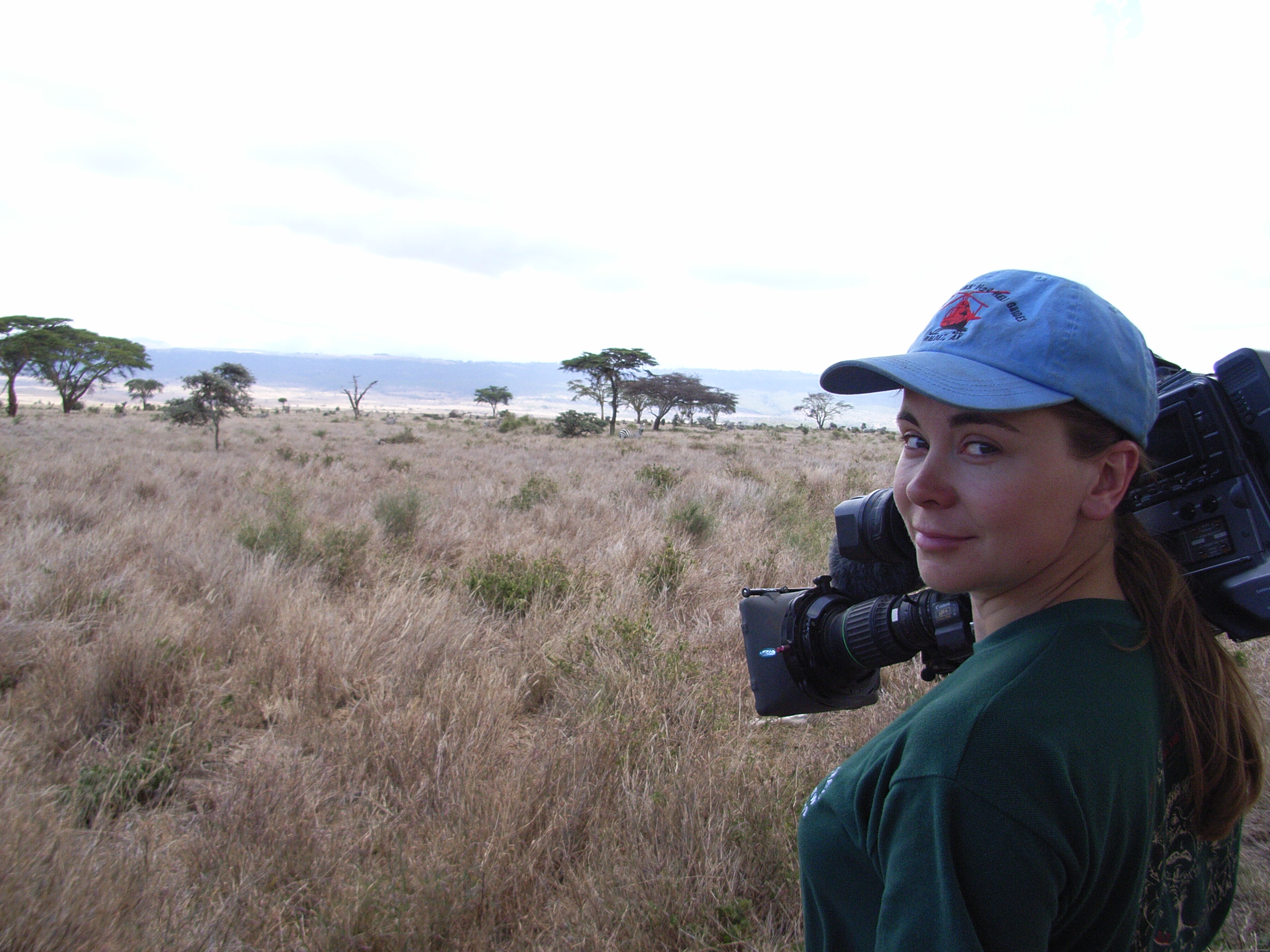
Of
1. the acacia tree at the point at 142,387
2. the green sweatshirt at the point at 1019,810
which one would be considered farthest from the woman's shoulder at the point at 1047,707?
the acacia tree at the point at 142,387

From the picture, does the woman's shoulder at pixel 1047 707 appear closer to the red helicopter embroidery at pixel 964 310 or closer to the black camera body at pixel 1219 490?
the black camera body at pixel 1219 490

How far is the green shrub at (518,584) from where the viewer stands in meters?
4.46

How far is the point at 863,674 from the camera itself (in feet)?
5.30

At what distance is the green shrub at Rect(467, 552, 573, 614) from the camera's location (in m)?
4.46

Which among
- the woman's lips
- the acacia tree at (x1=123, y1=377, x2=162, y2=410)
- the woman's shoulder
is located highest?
the acacia tree at (x1=123, y1=377, x2=162, y2=410)

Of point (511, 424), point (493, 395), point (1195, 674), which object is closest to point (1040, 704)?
point (1195, 674)

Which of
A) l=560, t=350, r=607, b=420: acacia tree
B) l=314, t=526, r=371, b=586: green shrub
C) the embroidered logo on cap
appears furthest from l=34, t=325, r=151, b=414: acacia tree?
the embroidered logo on cap

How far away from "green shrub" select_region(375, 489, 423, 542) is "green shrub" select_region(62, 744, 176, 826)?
3.55 m

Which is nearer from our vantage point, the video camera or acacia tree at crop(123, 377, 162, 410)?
the video camera

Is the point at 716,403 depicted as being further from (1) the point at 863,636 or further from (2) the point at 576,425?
(1) the point at 863,636

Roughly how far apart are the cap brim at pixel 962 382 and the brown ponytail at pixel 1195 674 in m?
0.05

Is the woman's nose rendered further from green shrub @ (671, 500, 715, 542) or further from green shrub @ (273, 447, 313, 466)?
green shrub @ (273, 447, 313, 466)

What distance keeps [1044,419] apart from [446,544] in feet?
19.0

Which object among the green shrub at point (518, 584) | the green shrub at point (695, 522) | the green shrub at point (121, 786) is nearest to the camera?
the green shrub at point (121, 786)
